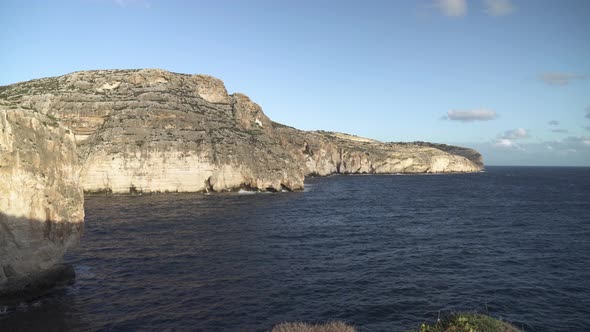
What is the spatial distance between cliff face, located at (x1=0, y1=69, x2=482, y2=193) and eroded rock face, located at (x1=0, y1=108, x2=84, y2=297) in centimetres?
4846

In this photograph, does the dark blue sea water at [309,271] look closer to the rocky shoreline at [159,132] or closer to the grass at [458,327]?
the grass at [458,327]

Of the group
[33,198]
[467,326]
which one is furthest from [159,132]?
[467,326]

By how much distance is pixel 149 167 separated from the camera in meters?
74.7

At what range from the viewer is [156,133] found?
3125 inches

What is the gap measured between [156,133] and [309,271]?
60332mm

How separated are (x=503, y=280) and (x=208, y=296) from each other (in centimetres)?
2185

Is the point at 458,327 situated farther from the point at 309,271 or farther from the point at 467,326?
the point at 309,271

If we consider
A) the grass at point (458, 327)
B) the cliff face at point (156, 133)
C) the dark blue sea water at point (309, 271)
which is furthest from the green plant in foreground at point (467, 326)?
the cliff face at point (156, 133)

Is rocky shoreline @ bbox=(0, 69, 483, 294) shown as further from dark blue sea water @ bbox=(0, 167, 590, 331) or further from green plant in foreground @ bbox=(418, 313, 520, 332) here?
green plant in foreground @ bbox=(418, 313, 520, 332)

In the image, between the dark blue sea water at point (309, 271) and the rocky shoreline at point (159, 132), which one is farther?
the rocky shoreline at point (159, 132)

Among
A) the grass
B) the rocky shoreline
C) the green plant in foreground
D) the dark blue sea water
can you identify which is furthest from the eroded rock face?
the green plant in foreground

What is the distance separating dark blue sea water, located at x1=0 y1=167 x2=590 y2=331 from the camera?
2153 cm

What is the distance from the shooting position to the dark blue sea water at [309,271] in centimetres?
2153

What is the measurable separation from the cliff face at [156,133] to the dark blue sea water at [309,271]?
60.5 ft
